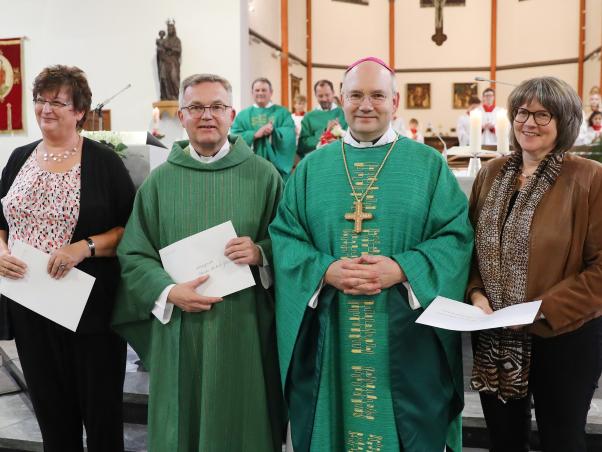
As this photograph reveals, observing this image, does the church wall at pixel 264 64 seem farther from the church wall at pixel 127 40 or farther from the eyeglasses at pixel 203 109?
the eyeglasses at pixel 203 109

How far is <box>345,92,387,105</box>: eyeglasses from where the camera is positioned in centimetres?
206

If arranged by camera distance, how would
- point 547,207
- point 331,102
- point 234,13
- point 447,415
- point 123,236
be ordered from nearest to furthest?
point 547,207 < point 447,415 < point 123,236 < point 331,102 < point 234,13

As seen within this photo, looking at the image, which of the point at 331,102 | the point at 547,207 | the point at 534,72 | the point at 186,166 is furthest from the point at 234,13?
the point at 534,72

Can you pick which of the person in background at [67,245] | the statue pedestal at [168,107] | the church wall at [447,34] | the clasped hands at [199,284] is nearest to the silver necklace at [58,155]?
the person in background at [67,245]

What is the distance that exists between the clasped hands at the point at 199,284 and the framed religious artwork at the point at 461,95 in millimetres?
13996

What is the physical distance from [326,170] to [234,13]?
6.98 meters

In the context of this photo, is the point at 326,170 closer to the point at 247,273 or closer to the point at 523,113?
the point at 247,273

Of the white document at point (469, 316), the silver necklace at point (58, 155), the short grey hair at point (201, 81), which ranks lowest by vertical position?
the white document at point (469, 316)

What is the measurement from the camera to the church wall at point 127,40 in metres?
8.62

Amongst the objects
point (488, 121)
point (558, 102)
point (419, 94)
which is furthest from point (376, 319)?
point (419, 94)

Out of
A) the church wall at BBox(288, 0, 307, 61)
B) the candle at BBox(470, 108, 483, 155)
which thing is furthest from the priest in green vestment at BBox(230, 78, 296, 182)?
the church wall at BBox(288, 0, 307, 61)

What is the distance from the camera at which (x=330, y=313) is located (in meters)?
2.10

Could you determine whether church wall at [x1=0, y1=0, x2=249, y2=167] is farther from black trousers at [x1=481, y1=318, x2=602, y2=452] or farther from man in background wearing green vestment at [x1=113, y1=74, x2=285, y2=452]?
black trousers at [x1=481, y1=318, x2=602, y2=452]

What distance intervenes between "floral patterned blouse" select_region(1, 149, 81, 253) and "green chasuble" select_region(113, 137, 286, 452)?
20 cm
